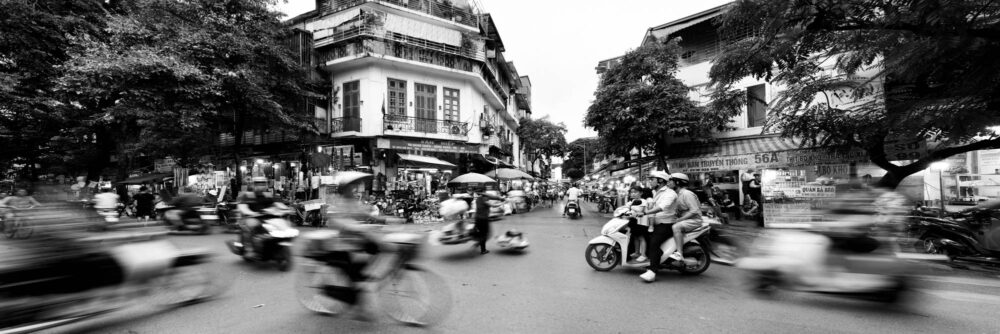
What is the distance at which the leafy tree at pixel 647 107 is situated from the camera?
47.6 feet

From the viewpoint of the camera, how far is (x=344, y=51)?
61.9 ft

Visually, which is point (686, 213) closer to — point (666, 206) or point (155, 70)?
point (666, 206)

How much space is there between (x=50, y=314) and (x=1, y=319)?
0.93 ft

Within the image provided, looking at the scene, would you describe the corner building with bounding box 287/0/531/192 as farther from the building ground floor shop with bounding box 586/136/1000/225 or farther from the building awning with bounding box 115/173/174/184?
the building ground floor shop with bounding box 586/136/1000/225

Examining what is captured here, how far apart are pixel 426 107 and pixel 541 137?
26.5 meters

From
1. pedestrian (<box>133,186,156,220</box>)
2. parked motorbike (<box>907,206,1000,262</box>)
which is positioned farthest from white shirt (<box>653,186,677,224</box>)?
pedestrian (<box>133,186,156,220</box>)

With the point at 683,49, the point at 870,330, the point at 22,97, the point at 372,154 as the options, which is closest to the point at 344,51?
the point at 372,154

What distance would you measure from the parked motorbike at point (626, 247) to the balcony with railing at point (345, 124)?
15021 millimetres

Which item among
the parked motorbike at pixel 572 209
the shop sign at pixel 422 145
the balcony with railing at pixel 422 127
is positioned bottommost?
the parked motorbike at pixel 572 209

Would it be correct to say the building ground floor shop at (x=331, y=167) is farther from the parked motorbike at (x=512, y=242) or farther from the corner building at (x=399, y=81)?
the parked motorbike at (x=512, y=242)

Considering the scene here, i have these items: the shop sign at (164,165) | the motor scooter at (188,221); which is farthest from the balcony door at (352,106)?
the shop sign at (164,165)

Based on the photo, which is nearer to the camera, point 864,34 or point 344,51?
point 864,34

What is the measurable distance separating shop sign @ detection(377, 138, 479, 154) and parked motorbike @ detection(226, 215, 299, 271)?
40.3ft

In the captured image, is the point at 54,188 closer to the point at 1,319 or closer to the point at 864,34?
the point at 1,319
